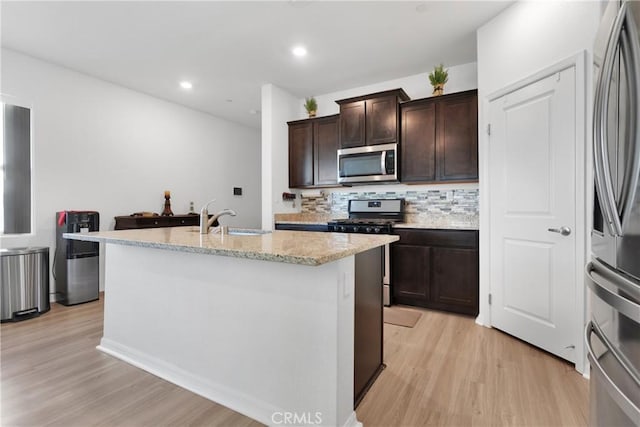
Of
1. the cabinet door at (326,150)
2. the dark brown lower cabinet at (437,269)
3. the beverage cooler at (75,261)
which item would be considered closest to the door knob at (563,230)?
the dark brown lower cabinet at (437,269)

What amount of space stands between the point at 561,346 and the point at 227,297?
2.28 metres

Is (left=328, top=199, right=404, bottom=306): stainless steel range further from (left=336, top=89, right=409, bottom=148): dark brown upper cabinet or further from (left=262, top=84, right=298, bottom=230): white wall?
(left=262, top=84, right=298, bottom=230): white wall

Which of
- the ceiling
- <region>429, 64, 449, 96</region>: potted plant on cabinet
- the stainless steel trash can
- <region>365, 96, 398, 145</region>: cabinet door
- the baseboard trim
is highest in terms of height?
the ceiling

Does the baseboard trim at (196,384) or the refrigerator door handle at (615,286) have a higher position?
the refrigerator door handle at (615,286)

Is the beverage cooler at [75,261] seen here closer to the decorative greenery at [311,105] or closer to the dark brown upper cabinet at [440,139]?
the decorative greenery at [311,105]

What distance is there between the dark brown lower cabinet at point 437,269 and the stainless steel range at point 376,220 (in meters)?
0.09

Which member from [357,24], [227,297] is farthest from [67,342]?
[357,24]

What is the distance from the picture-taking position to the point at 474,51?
3.29 meters

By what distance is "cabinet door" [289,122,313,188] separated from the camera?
4359 millimetres

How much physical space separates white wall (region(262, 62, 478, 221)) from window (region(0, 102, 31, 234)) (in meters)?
2.56

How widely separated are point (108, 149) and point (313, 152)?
8.75 ft

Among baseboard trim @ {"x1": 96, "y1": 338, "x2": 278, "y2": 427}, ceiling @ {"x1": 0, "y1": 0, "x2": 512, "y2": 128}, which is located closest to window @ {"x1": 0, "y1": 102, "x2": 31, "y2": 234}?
ceiling @ {"x1": 0, "y1": 0, "x2": 512, "y2": 128}

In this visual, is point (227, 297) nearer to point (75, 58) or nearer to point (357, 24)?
point (357, 24)

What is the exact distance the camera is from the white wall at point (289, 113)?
3.67 m
